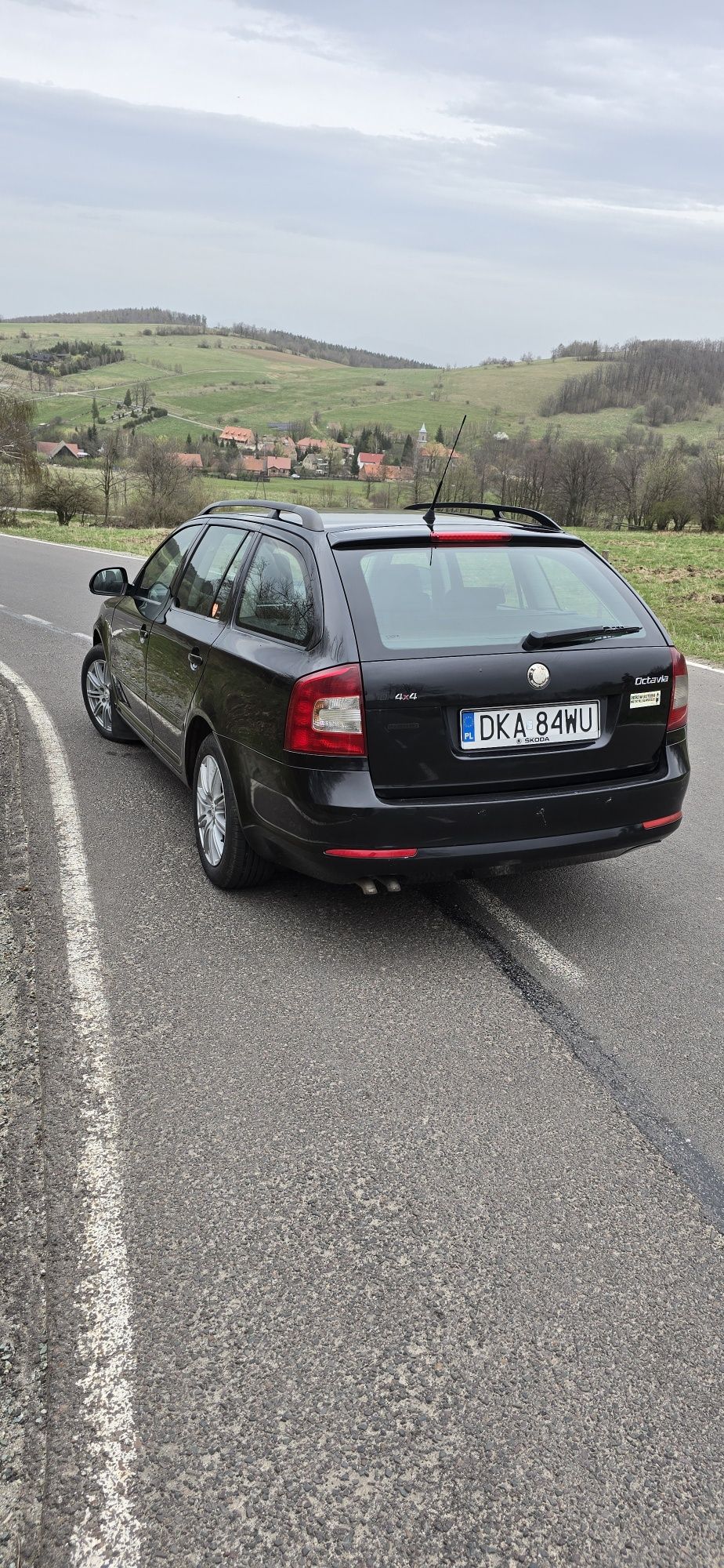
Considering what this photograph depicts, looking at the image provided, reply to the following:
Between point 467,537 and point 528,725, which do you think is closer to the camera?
point 528,725

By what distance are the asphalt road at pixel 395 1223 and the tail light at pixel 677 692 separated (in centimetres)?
81

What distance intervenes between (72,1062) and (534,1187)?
4.62ft

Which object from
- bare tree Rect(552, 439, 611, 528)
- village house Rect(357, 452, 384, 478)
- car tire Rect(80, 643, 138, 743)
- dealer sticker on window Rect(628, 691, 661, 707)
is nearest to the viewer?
dealer sticker on window Rect(628, 691, 661, 707)

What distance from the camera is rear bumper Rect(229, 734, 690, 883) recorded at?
12.5ft

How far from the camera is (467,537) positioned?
432cm

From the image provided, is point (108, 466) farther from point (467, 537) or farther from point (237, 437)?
A: point (237, 437)

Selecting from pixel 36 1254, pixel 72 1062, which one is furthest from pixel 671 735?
pixel 36 1254

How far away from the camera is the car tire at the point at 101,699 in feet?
23.5

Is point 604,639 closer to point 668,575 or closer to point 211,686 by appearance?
point 211,686

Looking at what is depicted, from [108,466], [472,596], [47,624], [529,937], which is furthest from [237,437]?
[529,937]

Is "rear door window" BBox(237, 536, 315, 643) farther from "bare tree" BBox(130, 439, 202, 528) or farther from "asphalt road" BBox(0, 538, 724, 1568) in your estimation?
"bare tree" BBox(130, 439, 202, 528)

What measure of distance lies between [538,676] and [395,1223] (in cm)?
204

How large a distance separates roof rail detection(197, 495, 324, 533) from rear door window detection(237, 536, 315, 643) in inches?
4.7

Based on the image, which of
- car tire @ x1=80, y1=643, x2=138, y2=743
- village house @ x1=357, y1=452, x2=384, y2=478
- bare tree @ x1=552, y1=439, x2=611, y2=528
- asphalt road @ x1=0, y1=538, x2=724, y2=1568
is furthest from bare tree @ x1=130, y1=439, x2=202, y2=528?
asphalt road @ x1=0, y1=538, x2=724, y2=1568
